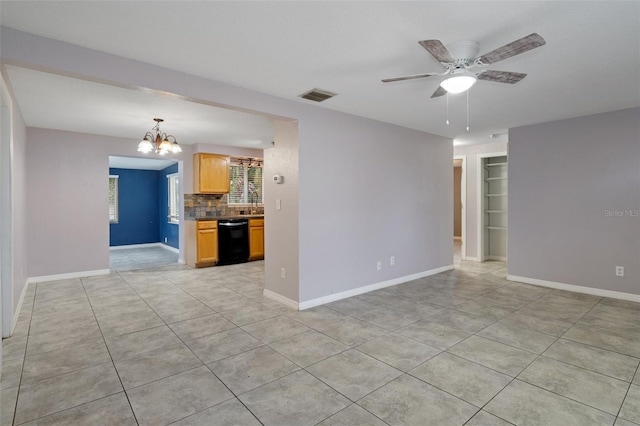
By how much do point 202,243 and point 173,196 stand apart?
10.8 feet

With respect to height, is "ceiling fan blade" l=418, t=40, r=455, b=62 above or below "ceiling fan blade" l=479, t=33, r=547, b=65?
above

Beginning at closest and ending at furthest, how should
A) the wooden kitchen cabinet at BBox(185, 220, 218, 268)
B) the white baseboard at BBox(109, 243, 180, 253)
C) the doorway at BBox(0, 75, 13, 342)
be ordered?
1. the doorway at BBox(0, 75, 13, 342)
2. the wooden kitchen cabinet at BBox(185, 220, 218, 268)
3. the white baseboard at BBox(109, 243, 180, 253)

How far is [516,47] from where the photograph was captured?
2.00m

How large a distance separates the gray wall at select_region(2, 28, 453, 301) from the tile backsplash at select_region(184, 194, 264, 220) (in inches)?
62.7

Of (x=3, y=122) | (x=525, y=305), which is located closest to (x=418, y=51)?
(x=525, y=305)

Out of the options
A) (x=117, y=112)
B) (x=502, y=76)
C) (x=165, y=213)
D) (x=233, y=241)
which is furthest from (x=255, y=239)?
(x=502, y=76)

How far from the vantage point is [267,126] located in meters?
5.00

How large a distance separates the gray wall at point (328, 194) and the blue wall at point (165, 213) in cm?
308

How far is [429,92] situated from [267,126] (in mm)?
2502

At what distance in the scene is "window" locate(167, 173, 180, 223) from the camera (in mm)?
8789

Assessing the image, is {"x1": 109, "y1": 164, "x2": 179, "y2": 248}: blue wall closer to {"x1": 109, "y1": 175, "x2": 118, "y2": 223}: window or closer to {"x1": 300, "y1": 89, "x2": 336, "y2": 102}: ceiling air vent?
{"x1": 109, "y1": 175, "x2": 118, "y2": 223}: window

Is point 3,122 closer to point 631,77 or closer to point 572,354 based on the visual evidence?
point 572,354

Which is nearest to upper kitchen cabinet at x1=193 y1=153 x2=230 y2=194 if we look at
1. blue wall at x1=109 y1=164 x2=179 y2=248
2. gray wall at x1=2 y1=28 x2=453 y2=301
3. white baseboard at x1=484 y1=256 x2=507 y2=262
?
gray wall at x1=2 y1=28 x2=453 y2=301

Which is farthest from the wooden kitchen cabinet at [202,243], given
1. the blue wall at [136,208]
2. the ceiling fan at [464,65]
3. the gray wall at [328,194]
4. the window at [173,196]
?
the ceiling fan at [464,65]
